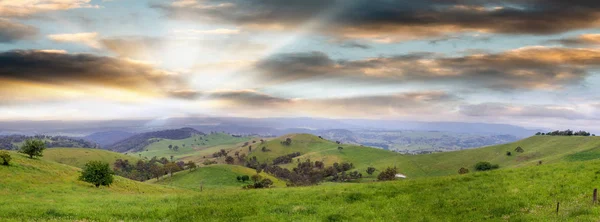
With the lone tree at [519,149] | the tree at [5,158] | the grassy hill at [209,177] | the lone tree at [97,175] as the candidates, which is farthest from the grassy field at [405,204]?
the lone tree at [519,149]

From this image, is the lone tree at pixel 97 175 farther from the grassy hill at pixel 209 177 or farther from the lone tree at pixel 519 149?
the lone tree at pixel 519 149

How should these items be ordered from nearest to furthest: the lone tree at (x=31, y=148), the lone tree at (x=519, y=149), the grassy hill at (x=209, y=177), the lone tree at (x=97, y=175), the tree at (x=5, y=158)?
the tree at (x=5, y=158) < the lone tree at (x=97, y=175) < the lone tree at (x=31, y=148) < the grassy hill at (x=209, y=177) < the lone tree at (x=519, y=149)

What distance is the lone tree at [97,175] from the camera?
65.9m

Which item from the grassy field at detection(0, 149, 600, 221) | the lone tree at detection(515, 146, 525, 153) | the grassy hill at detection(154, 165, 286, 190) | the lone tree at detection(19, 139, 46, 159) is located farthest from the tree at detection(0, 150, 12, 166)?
the lone tree at detection(515, 146, 525, 153)

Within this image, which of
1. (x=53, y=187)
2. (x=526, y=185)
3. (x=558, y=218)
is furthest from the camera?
(x=53, y=187)

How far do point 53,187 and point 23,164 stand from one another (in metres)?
16.2

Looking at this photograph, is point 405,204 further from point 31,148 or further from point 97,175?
point 31,148

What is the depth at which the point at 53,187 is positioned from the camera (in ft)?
189

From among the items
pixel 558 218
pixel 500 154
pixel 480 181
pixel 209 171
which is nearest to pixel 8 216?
pixel 558 218

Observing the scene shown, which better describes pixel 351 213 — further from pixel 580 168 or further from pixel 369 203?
pixel 580 168

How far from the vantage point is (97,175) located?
66.3 meters

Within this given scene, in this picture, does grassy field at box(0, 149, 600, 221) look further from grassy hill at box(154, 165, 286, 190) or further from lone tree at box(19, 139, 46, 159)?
grassy hill at box(154, 165, 286, 190)

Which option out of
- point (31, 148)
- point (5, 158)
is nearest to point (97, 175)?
point (5, 158)

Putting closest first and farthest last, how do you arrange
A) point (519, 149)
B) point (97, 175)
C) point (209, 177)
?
point (97, 175) → point (209, 177) → point (519, 149)
